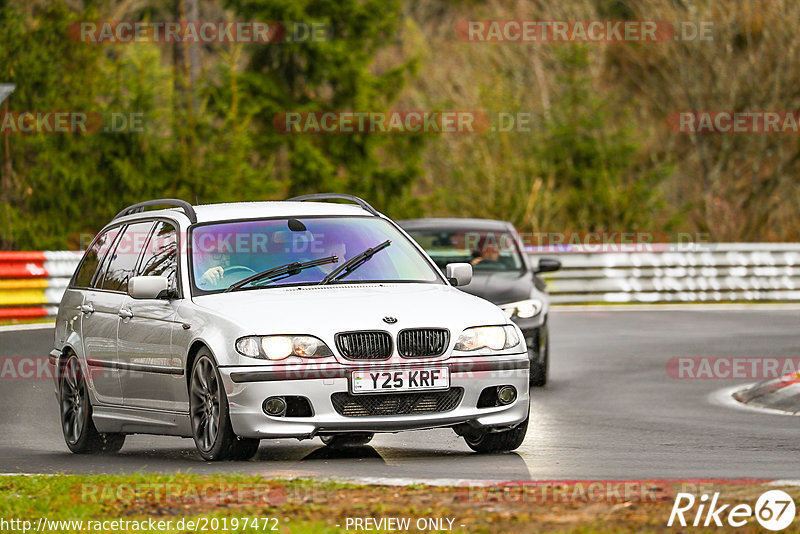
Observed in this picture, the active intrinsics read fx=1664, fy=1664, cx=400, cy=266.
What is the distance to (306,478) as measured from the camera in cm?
883

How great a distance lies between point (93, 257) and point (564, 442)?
12.6 ft

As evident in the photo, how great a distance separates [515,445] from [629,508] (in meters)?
3.23

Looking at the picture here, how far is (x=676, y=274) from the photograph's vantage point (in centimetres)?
3106

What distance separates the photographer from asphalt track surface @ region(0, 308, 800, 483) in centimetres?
967

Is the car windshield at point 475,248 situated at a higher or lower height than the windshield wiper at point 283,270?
lower

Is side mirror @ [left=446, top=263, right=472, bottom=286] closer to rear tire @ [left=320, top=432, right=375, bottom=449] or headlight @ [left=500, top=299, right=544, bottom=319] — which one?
rear tire @ [left=320, top=432, right=375, bottom=449]

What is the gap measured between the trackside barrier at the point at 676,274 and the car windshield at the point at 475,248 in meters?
12.6

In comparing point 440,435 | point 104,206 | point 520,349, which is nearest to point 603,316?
point 104,206

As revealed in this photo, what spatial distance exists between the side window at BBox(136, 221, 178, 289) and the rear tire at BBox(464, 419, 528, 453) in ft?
7.21

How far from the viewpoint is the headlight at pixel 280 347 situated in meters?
9.80

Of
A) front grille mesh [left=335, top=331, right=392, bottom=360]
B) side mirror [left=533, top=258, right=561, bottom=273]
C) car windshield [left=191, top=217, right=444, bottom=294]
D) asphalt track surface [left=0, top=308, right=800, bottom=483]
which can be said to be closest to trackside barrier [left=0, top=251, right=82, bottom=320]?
asphalt track surface [left=0, top=308, right=800, bottom=483]
